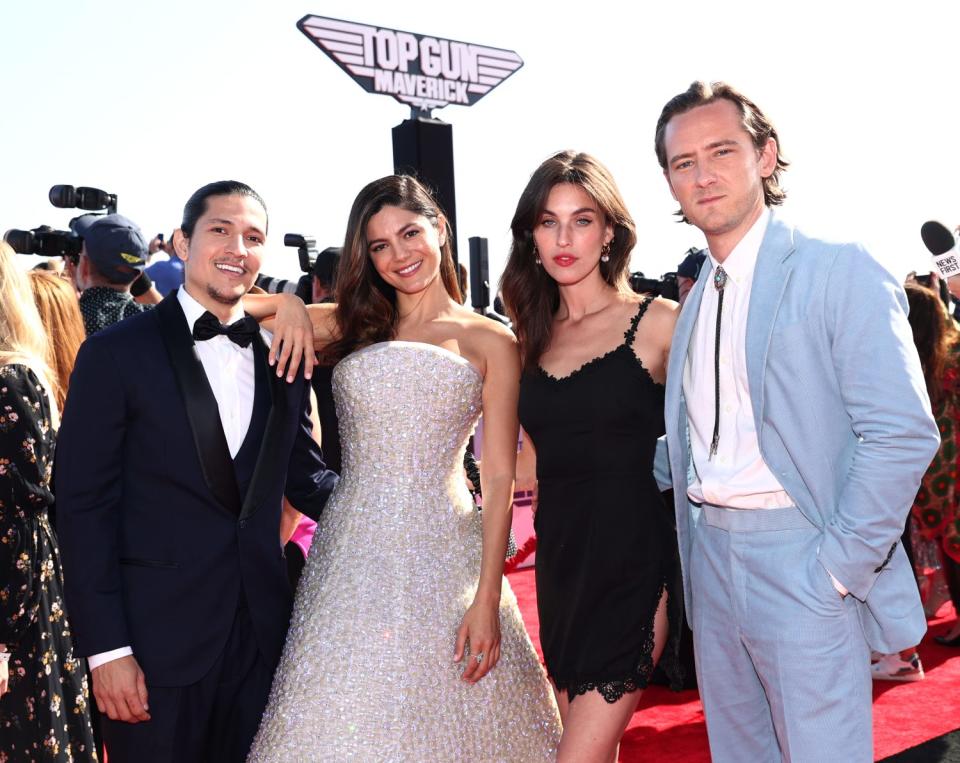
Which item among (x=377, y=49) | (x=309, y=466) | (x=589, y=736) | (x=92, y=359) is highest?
(x=377, y=49)

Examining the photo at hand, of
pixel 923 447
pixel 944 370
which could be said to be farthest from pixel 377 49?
pixel 923 447

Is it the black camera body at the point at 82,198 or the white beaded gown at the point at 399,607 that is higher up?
the black camera body at the point at 82,198

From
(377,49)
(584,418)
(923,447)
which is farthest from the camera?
(377,49)

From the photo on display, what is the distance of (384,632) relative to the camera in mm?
2562

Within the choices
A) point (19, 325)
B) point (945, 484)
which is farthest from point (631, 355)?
point (945, 484)

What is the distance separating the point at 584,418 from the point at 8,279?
1.91m

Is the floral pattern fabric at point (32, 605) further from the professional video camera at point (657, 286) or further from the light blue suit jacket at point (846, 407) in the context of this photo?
the professional video camera at point (657, 286)

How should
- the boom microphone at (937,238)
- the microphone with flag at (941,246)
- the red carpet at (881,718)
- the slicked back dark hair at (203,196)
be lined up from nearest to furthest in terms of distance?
1. the slicked back dark hair at (203,196)
2. the red carpet at (881,718)
3. the microphone with flag at (941,246)
4. the boom microphone at (937,238)

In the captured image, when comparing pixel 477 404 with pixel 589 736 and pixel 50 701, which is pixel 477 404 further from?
pixel 50 701

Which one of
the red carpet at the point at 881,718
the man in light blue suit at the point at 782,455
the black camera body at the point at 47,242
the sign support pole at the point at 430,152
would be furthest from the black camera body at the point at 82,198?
the man in light blue suit at the point at 782,455

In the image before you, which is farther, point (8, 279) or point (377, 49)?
point (377, 49)

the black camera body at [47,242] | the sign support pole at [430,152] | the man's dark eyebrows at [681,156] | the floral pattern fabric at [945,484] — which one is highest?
the sign support pole at [430,152]

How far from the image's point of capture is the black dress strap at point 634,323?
2.85m

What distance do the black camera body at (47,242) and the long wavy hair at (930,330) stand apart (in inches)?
178
